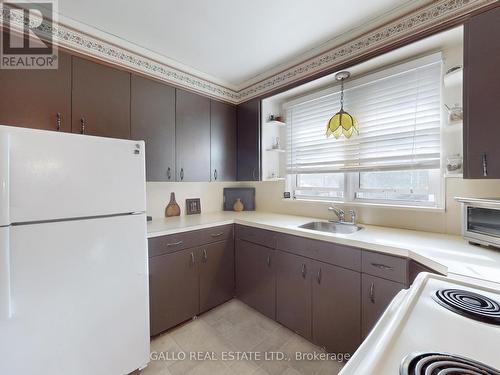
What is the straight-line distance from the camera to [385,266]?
135cm

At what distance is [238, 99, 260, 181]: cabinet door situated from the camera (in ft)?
8.14

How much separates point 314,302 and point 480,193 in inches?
53.0

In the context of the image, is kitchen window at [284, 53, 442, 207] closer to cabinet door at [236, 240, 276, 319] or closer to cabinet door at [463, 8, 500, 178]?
cabinet door at [463, 8, 500, 178]

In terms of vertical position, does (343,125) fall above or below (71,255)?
above

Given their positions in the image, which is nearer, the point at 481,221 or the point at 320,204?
the point at 481,221

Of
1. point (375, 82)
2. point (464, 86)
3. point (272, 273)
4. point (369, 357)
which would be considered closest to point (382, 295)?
point (272, 273)

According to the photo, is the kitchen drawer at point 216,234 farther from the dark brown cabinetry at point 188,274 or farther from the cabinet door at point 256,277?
the cabinet door at point 256,277

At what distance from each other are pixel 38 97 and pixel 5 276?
1122 mm

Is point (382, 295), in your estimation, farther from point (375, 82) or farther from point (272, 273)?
point (375, 82)

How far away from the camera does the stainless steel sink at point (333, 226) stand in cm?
194

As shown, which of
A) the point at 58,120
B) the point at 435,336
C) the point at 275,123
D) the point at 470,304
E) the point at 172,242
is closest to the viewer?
the point at 435,336

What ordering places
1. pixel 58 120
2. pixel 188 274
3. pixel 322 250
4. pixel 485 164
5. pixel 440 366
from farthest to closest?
1. pixel 188 274
2. pixel 322 250
3. pixel 58 120
4. pixel 485 164
5. pixel 440 366

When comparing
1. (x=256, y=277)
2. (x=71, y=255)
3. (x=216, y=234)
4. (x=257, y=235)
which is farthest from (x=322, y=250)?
(x=71, y=255)

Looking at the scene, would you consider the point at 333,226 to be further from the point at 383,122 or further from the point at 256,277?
the point at 383,122
